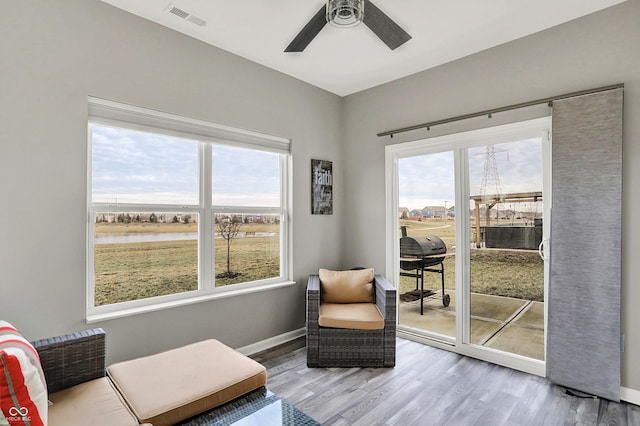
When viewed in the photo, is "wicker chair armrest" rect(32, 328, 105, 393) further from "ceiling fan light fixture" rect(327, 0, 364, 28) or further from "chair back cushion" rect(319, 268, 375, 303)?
"ceiling fan light fixture" rect(327, 0, 364, 28)

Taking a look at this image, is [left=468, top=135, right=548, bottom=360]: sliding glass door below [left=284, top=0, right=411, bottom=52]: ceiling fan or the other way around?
below

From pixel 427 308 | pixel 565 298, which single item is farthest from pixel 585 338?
pixel 427 308

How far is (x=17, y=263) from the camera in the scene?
6.82 feet

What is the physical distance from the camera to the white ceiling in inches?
96.3

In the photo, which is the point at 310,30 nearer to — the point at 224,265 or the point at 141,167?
the point at 141,167

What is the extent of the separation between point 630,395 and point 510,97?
94.5 inches

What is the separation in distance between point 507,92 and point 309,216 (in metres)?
2.25

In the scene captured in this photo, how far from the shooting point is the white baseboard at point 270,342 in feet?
10.7

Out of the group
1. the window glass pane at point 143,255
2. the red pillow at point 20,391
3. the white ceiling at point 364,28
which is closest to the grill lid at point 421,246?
the white ceiling at point 364,28

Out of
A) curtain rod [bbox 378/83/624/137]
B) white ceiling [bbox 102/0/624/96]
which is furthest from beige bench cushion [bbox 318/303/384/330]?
white ceiling [bbox 102/0/624/96]

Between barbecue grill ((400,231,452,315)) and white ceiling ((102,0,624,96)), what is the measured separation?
1786 mm

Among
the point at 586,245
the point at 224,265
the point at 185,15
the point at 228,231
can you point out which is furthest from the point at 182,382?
the point at 586,245

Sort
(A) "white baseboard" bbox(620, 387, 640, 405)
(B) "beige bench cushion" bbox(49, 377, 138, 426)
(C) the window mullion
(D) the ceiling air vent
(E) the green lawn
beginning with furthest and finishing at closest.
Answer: (C) the window mullion < (E) the green lawn < (D) the ceiling air vent < (A) "white baseboard" bbox(620, 387, 640, 405) < (B) "beige bench cushion" bbox(49, 377, 138, 426)

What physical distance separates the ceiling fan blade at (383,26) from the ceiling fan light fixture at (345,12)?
0.40 ft
